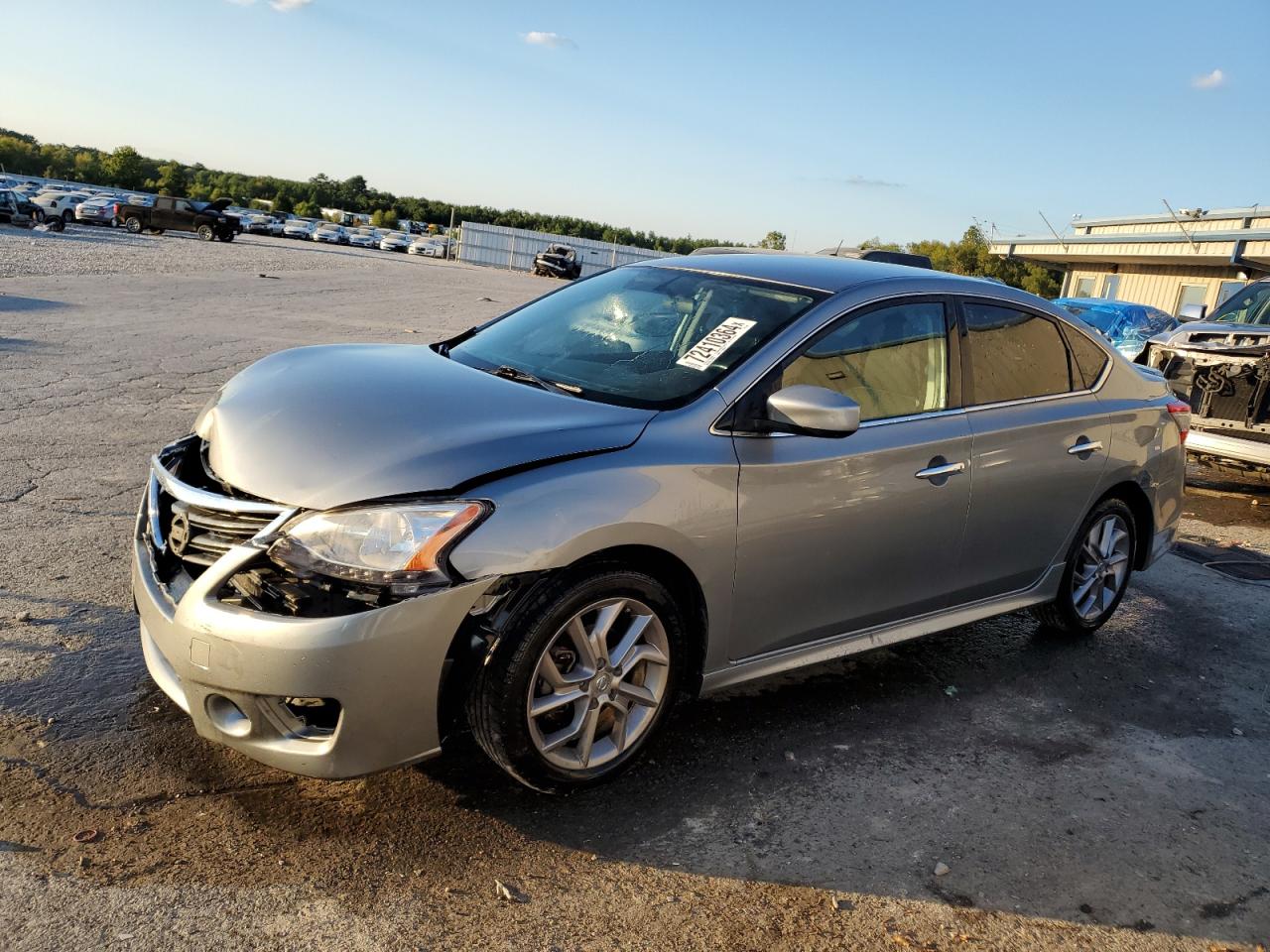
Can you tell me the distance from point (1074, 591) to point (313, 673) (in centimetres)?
393

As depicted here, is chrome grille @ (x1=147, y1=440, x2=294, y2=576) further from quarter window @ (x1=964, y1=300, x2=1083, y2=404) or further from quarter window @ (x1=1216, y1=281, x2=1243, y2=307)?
quarter window @ (x1=1216, y1=281, x2=1243, y2=307)

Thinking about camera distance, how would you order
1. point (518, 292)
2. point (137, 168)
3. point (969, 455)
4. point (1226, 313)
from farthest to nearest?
1. point (137, 168)
2. point (518, 292)
3. point (1226, 313)
4. point (969, 455)

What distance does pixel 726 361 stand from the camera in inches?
149

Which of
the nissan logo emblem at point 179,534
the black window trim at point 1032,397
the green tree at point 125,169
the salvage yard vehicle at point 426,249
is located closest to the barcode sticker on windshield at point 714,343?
the black window trim at point 1032,397

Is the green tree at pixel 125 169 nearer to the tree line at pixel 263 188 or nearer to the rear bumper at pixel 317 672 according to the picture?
the tree line at pixel 263 188

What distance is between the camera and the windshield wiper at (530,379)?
3.78m

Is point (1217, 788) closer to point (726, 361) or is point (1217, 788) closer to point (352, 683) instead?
point (726, 361)

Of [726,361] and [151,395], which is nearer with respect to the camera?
[726,361]

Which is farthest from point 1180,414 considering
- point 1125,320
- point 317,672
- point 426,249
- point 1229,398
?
point 426,249

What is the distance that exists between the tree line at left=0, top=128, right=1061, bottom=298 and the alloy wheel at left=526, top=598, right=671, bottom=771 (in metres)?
40.8

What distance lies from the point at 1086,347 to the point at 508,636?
3.55 m

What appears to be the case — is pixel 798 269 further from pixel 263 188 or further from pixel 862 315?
pixel 263 188

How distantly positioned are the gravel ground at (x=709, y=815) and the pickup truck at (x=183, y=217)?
134ft

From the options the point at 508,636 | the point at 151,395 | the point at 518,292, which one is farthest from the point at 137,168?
the point at 508,636
